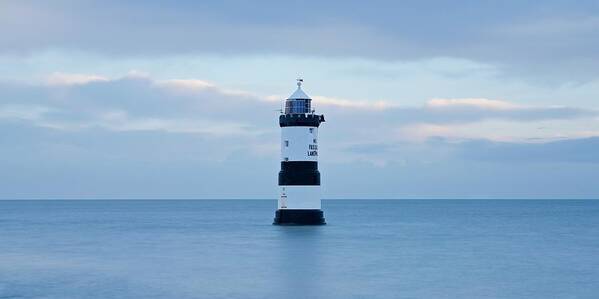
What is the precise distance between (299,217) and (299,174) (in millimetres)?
2427

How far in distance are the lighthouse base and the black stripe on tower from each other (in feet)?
5.17

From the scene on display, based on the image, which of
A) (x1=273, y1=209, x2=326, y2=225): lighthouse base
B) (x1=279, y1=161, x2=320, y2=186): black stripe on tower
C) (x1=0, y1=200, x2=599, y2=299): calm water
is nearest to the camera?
(x1=0, y1=200, x2=599, y2=299): calm water

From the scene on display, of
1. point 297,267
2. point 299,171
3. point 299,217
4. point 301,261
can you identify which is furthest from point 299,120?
point 297,267

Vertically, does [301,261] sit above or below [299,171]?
below

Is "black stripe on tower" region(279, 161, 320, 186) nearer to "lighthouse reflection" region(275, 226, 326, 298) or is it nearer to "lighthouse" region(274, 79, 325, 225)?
"lighthouse" region(274, 79, 325, 225)

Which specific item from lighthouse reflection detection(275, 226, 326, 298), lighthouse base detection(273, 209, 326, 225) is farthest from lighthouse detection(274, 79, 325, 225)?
lighthouse reflection detection(275, 226, 326, 298)

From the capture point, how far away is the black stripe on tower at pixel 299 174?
46.2m

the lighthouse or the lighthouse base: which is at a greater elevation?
the lighthouse

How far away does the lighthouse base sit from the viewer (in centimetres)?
4656

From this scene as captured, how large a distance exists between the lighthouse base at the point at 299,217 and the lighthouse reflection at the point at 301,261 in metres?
0.74

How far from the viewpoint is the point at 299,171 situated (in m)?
46.2

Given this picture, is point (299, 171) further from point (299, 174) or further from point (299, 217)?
point (299, 217)

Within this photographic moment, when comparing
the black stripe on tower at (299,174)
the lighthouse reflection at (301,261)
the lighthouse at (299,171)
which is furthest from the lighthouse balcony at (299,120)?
the lighthouse reflection at (301,261)

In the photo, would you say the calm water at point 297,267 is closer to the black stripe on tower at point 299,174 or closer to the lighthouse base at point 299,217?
the lighthouse base at point 299,217
